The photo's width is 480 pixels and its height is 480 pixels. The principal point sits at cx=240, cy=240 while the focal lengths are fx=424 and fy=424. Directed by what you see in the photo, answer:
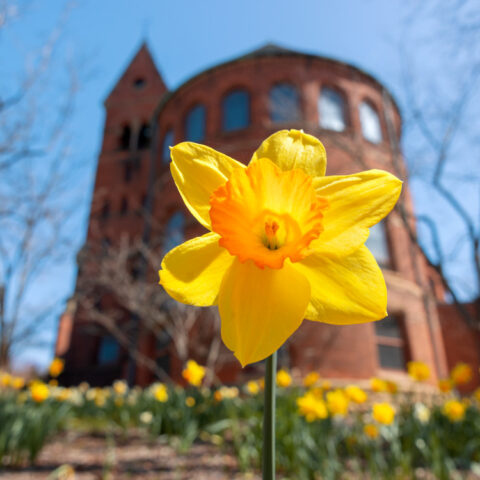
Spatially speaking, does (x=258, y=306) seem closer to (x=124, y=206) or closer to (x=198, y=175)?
(x=198, y=175)

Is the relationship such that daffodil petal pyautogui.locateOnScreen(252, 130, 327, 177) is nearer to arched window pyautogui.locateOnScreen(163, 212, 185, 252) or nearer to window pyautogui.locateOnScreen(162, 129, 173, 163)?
arched window pyautogui.locateOnScreen(163, 212, 185, 252)

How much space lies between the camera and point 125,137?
2142 centimetres

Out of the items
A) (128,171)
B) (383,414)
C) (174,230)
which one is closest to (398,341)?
(174,230)

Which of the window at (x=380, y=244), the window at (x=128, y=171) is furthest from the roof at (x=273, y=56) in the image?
the window at (x=380, y=244)

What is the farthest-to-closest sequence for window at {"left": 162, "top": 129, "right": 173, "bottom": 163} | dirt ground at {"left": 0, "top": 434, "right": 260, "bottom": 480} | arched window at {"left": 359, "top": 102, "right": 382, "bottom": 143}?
window at {"left": 162, "top": 129, "right": 173, "bottom": 163} < arched window at {"left": 359, "top": 102, "right": 382, "bottom": 143} < dirt ground at {"left": 0, "top": 434, "right": 260, "bottom": 480}

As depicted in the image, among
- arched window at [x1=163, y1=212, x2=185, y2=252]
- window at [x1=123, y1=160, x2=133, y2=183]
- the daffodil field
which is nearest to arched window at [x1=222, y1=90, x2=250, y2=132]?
arched window at [x1=163, y1=212, x2=185, y2=252]

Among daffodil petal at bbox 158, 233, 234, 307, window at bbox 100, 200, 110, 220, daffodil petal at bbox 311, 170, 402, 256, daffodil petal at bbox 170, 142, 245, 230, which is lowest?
daffodil petal at bbox 158, 233, 234, 307

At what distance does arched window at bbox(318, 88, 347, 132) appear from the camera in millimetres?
14094

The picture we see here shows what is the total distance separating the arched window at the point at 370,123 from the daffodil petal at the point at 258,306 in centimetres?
1447

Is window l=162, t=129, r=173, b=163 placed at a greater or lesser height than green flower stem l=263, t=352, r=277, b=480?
greater

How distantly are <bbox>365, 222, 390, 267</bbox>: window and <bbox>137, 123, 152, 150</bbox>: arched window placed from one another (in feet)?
40.9

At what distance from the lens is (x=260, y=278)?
68 cm

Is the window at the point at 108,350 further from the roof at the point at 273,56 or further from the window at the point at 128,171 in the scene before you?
the roof at the point at 273,56

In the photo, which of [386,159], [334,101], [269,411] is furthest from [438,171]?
[334,101]
